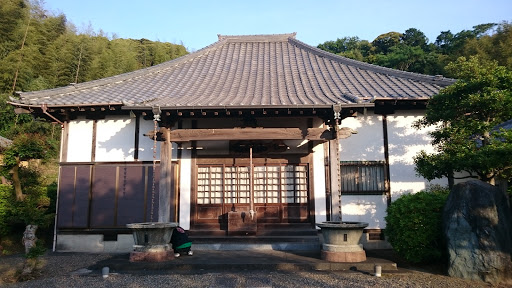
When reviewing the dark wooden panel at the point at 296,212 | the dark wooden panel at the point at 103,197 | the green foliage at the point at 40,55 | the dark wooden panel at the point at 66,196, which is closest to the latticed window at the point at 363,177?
the dark wooden panel at the point at 296,212

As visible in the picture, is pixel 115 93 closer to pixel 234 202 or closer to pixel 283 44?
pixel 234 202

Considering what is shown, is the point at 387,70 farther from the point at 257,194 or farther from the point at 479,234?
the point at 479,234

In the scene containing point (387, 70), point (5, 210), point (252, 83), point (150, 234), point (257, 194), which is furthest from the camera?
point (387, 70)

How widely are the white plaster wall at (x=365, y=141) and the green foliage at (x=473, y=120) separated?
2100 millimetres

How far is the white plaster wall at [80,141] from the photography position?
34.6ft

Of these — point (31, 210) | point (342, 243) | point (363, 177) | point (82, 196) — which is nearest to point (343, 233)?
point (342, 243)

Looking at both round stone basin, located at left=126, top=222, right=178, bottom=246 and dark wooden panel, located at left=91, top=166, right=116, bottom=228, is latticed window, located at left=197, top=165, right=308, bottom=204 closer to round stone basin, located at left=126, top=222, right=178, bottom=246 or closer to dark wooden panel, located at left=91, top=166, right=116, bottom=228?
dark wooden panel, located at left=91, top=166, right=116, bottom=228

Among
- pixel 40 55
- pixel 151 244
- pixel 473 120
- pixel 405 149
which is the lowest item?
pixel 151 244

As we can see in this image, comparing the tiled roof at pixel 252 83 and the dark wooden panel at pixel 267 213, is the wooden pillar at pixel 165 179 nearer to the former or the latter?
the tiled roof at pixel 252 83

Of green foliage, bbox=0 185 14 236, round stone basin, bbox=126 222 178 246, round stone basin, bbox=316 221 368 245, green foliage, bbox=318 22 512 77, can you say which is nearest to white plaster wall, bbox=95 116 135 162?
round stone basin, bbox=126 222 178 246

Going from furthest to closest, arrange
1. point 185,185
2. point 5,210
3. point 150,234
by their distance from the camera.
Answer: point 5,210 → point 185,185 → point 150,234

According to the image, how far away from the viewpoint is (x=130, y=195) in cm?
1013

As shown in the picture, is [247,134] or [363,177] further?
[363,177]

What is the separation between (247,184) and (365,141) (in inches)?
139
